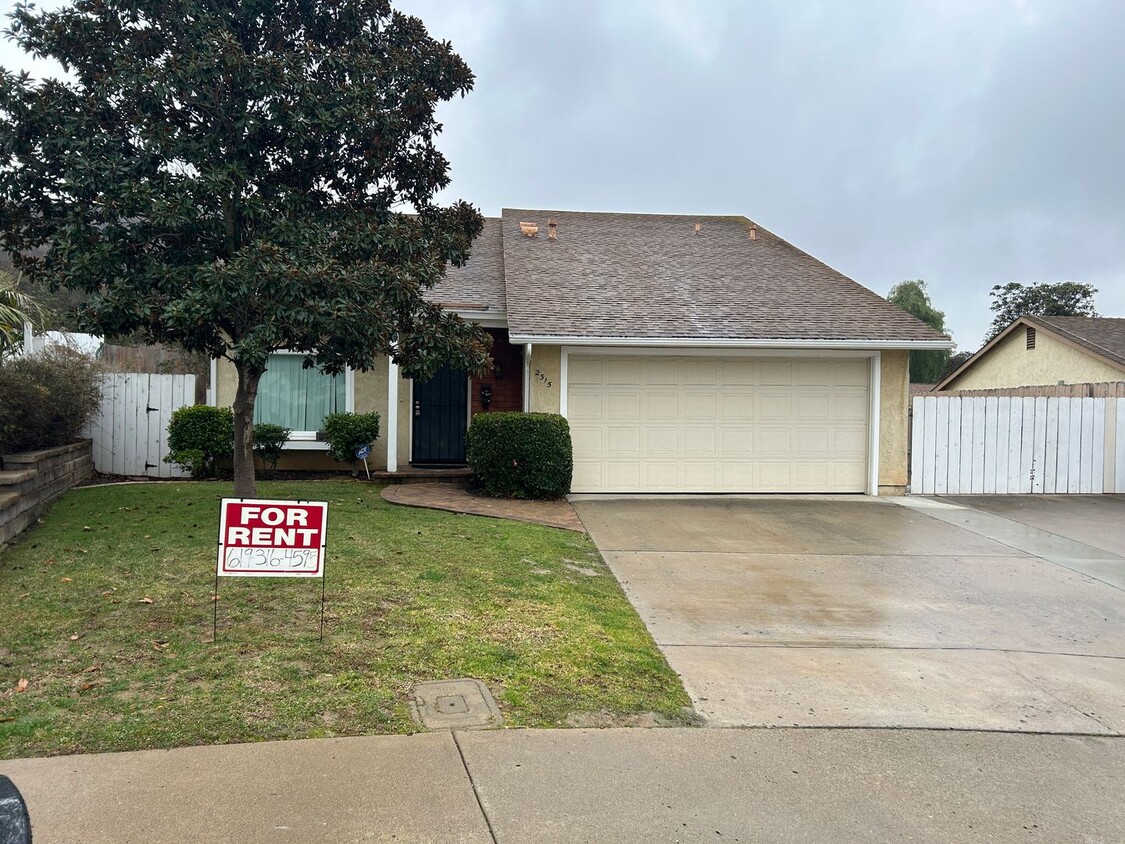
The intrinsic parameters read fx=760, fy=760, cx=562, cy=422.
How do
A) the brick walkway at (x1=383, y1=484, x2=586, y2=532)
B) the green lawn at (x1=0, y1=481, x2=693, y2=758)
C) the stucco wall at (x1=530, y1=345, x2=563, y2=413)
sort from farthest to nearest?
the stucco wall at (x1=530, y1=345, x2=563, y2=413), the brick walkway at (x1=383, y1=484, x2=586, y2=532), the green lawn at (x1=0, y1=481, x2=693, y2=758)

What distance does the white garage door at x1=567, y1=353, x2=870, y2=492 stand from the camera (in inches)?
477

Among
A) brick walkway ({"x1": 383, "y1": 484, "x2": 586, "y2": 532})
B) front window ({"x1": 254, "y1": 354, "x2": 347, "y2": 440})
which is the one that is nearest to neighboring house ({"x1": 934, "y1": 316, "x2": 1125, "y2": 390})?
brick walkway ({"x1": 383, "y1": 484, "x2": 586, "y2": 532})

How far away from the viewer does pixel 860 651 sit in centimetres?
522

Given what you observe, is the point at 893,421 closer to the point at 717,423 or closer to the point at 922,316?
the point at 717,423

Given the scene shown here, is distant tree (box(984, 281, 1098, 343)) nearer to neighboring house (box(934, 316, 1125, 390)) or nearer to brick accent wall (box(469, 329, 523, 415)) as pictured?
neighboring house (box(934, 316, 1125, 390))

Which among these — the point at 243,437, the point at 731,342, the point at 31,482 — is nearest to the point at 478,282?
the point at 731,342

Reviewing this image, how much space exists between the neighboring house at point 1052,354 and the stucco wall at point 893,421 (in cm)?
855

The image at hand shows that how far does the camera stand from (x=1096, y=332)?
20.1 m

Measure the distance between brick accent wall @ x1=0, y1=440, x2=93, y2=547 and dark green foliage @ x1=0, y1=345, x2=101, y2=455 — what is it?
0.73ft

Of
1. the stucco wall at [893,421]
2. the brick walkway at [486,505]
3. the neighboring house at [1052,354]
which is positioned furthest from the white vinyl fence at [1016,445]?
the brick walkway at [486,505]

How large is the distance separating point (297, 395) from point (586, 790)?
11.3 m

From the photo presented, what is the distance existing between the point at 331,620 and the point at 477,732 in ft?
6.29

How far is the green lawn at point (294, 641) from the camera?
12.5 feet

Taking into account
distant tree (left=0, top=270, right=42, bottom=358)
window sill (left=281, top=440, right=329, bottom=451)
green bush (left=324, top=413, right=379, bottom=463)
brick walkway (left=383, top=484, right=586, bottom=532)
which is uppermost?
distant tree (left=0, top=270, right=42, bottom=358)
